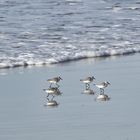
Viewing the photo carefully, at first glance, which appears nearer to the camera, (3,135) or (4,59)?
(3,135)

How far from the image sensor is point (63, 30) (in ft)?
74.2

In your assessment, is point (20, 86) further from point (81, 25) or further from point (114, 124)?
point (81, 25)

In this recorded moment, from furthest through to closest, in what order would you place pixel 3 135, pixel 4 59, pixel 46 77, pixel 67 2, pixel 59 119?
pixel 67 2 < pixel 4 59 < pixel 46 77 < pixel 59 119 < pixel 3 135

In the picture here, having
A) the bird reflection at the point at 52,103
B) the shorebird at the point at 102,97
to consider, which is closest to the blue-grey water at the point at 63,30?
the bird reflection at the point at 52,103

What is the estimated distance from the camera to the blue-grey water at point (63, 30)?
18.9 meters

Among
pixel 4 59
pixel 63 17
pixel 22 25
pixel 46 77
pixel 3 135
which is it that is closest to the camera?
pixel 3 135

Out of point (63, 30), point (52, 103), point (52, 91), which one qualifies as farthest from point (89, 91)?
point (63, 30)

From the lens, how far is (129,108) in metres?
13.2

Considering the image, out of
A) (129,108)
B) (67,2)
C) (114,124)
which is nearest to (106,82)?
(129,108)

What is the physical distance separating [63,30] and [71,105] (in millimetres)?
9141

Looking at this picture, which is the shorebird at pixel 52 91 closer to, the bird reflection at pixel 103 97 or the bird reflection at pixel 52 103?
the bird reflection at pixel 52 103

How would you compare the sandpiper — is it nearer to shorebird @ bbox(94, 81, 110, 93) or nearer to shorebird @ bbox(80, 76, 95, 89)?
shorebird @ bbox(94, 81, 110, 93)

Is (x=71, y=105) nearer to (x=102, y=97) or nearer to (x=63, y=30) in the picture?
(x=102, y=97)

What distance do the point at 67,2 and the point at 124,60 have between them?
14.3m
